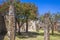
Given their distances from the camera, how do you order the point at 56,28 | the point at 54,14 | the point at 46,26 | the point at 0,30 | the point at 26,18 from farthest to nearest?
the point at 56,28 → the point at 54,14 → the point at 26,18 → the point at 0,30 → the point at 46,26

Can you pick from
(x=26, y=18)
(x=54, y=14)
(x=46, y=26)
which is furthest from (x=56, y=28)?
(x=46, y=26)

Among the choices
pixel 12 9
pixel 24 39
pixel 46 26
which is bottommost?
pixel 24 39

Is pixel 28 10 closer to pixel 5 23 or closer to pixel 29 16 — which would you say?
pixel 29 16

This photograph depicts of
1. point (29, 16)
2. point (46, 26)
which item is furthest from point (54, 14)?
point (46, 26)

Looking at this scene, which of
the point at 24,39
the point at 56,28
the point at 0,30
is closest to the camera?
the point at 24,39

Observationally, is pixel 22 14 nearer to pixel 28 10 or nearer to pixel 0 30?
pixel 28 10

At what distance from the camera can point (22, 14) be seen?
23.5 metres

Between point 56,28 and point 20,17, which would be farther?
point 56,28

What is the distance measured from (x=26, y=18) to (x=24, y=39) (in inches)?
203

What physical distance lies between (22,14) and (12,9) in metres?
14.9

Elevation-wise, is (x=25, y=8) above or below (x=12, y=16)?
above

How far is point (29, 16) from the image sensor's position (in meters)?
24.4

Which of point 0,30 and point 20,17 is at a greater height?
point 20,17

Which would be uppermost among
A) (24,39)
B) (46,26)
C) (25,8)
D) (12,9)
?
(25,8)
